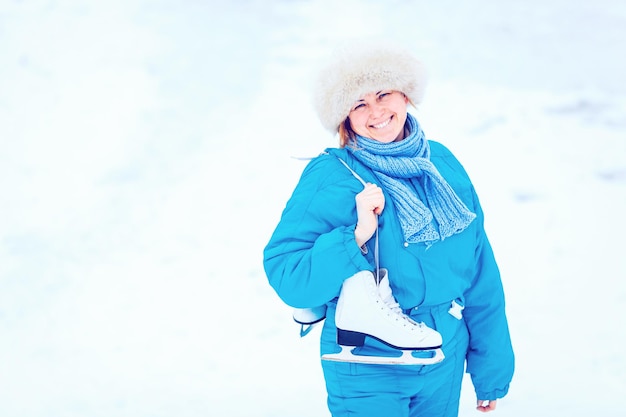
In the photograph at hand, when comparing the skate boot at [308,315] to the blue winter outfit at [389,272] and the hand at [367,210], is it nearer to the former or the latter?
the blue winter outfit at [389,272]

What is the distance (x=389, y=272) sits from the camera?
194 cm

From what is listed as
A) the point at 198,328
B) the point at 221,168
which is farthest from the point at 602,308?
the point at 221,168

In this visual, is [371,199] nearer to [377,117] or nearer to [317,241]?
[317,241]

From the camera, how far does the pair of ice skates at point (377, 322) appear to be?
180 cm

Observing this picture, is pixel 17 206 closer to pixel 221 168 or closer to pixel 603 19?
pixel 221 168

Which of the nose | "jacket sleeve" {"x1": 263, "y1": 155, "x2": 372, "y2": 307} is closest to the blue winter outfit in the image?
"jacket sleeve" {"x1": 263, "y1": 155, "x2": 372, "y2": 307}

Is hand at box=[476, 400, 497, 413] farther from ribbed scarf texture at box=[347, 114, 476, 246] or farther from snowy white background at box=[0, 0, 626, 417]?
snowy white background at box=[0, 0, 626, 417]

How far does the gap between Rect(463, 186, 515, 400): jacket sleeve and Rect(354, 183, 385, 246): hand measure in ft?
1.47

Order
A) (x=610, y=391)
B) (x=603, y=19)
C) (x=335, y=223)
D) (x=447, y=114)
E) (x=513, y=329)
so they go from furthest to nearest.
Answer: (x=603, y=19) < (x=447, y=114) < (x=513, y=329) < (x=610, y=391) < (x=335, y=223)

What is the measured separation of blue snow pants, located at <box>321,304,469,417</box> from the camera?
1985 millimetres

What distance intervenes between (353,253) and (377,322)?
18 centimetres

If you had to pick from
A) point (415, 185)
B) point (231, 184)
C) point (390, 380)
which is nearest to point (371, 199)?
point (415, 185)

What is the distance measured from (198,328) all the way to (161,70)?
340cm

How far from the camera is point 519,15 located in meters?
7.34
